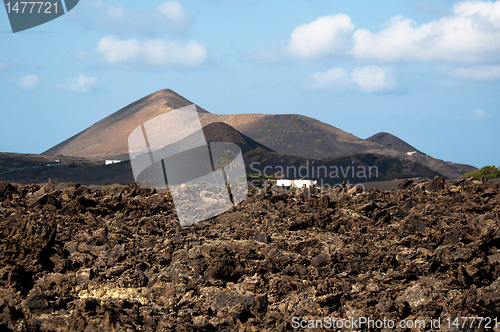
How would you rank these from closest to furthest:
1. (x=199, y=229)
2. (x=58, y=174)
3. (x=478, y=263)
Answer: (x=478, y=263)
(x=199, y=229)
(x=58, y=174)

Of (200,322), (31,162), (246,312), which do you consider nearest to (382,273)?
(246,312)

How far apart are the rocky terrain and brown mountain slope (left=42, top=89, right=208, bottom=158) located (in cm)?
10634

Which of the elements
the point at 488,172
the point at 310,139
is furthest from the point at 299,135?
the point at 488,172

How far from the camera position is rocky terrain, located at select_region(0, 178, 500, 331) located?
26.2ft

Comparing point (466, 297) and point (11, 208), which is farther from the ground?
point (11, 208)

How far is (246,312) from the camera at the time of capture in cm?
795

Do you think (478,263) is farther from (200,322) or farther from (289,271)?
(200,322)

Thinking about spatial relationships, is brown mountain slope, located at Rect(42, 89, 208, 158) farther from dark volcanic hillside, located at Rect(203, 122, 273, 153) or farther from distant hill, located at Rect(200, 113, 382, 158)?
dark volcanic hillside, located at Rect(203, 122, 273, 153)

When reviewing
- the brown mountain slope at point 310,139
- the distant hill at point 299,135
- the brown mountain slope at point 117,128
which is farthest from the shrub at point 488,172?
the brown mountain slope at point 117,128

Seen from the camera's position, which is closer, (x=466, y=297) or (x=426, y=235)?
(x=466, y=297)

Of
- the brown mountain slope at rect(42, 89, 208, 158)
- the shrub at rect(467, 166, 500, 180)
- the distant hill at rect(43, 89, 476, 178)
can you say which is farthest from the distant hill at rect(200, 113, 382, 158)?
the shrub at rect(467, 166, 500, 180)

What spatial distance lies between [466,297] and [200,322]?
518 centimetres

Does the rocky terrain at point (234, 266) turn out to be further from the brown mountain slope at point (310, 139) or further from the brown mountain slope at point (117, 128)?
the brown mountain slope at point (117, 128)

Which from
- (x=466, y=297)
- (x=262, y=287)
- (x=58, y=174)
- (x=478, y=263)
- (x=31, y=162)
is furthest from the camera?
(x=31, y=162)
